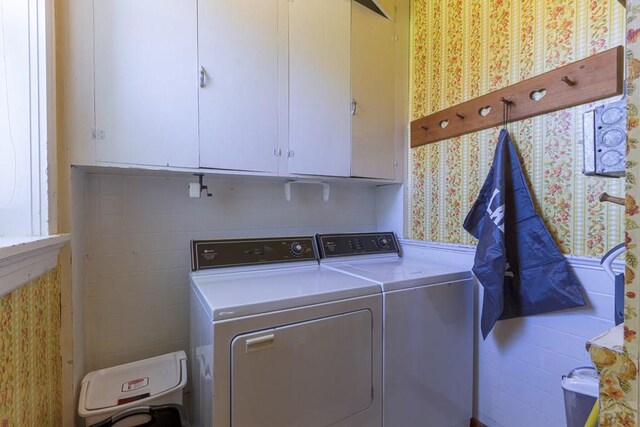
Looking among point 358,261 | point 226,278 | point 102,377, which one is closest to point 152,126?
point 226,278

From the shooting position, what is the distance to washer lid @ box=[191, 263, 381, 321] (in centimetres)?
105

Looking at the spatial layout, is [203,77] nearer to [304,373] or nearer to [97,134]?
[97,134]

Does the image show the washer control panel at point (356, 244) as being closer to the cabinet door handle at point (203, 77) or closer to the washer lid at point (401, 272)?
the washer lid at point (401, 272)

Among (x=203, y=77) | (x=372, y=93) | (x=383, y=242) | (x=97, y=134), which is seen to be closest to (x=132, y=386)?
(x=97, y=134)

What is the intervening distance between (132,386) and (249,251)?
820 millimetres

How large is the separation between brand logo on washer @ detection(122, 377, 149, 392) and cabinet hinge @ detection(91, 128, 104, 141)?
1131 millimetres

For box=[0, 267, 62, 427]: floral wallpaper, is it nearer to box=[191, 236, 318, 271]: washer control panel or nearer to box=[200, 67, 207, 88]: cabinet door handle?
box=[191, 236, 318, 271]: washer control panel

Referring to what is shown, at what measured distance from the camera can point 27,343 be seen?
867mm

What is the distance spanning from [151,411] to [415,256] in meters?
1.72

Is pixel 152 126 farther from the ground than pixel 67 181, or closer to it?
farther from the ground

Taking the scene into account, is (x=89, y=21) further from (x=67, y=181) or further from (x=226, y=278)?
(x=226, y=278)

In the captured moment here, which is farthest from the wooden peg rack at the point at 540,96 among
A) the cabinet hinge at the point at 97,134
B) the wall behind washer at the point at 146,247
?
the cabinet hinge at the point at 97,134

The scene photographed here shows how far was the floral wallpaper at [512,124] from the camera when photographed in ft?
4.03

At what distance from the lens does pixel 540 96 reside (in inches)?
55.0
